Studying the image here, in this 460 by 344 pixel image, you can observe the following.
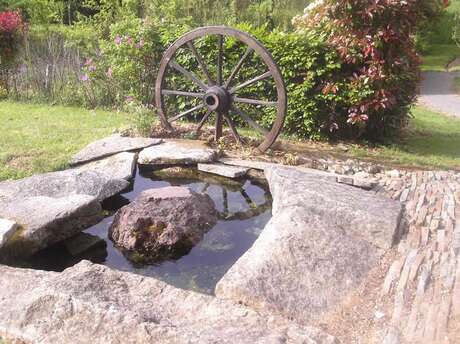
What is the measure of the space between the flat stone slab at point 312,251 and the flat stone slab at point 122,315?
0.64 ft

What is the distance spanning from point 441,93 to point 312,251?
46.4 ft

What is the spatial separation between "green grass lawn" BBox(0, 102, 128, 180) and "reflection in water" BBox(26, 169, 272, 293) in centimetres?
122

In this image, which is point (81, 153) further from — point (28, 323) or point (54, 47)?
point (54, 47)

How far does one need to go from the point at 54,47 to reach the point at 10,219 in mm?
7487

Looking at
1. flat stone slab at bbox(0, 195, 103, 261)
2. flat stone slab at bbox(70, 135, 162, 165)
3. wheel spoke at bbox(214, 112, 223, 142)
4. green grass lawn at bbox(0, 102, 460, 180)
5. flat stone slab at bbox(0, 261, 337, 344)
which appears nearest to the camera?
flat stone slab at bbox(0, 261, 337, 344)

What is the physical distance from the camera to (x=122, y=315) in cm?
248

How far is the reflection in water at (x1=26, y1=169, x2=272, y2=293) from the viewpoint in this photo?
3533 millimetres

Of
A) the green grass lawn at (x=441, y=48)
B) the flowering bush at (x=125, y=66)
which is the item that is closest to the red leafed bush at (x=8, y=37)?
the flowering bush at (x=125, y=66)

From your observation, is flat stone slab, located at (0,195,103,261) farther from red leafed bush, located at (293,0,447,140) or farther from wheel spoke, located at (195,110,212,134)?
red leafed bush, located at (293,0,447,140)

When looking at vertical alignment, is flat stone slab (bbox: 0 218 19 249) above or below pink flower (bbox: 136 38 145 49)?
below

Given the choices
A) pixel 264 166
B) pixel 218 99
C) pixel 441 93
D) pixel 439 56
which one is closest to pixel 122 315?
pixel 264 166

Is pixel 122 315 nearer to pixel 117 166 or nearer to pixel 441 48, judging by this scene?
pixel 117 166

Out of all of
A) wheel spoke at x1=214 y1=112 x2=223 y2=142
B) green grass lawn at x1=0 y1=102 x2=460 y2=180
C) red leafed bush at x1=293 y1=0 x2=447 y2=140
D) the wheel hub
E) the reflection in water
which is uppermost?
red leafed bush at x1=293 y1=0 x2=447 y2=140

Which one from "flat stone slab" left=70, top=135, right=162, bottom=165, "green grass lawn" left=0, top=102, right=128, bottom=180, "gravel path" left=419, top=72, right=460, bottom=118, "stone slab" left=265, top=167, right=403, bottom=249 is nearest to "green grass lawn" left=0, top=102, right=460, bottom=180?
"green grass lawn" left=0, top=102, right=128, bottom=180
